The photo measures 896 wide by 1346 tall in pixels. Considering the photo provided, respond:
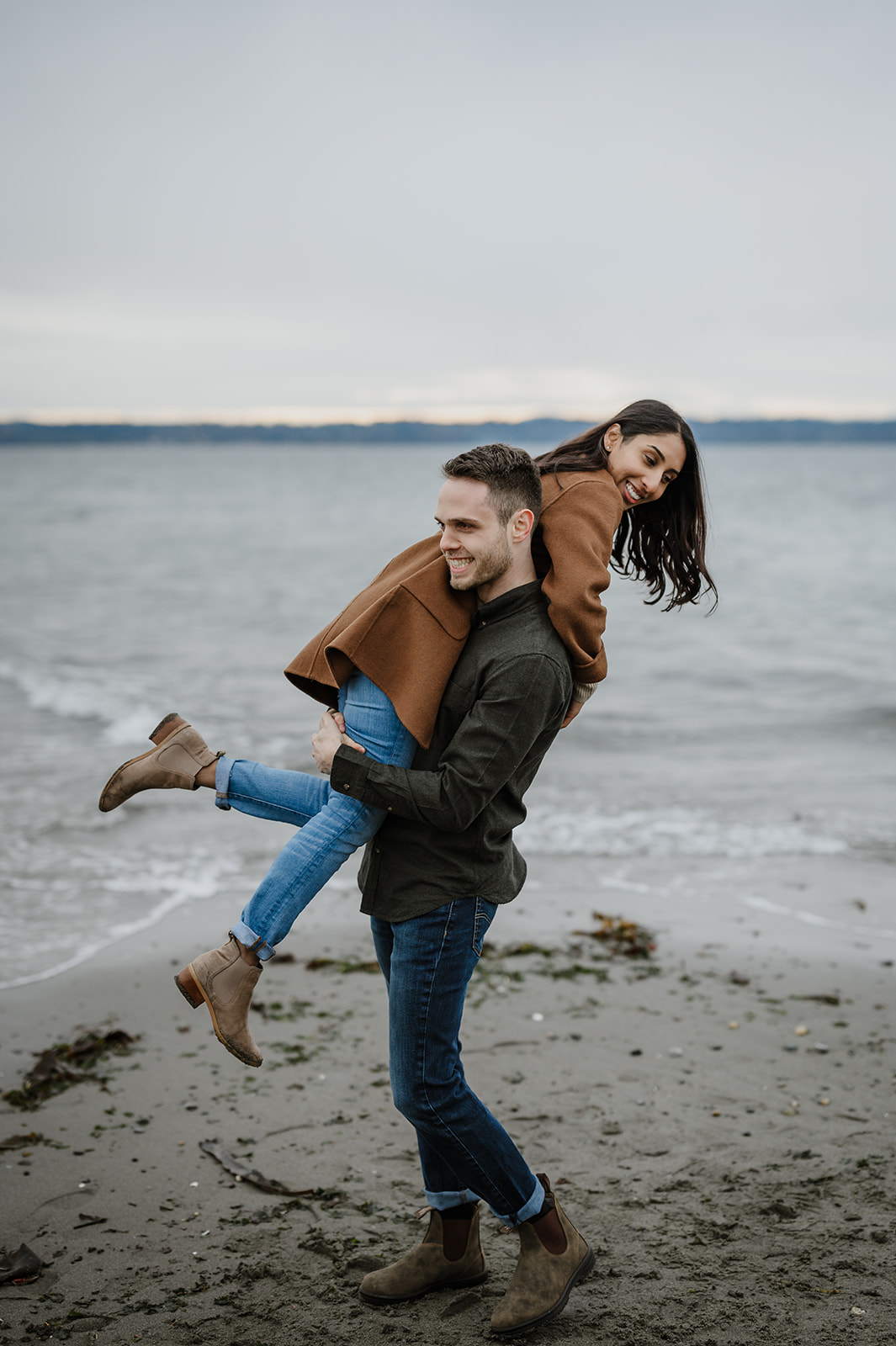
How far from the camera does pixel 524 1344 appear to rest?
304 centimetres

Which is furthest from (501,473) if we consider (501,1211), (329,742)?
(501,1211)

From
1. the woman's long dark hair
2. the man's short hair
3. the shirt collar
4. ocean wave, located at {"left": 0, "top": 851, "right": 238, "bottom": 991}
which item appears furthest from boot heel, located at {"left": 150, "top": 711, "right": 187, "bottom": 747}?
ocean wave, located at {"left": 0, "top": 851, "right": 238, "bottom": 991}

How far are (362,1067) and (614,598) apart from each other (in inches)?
839

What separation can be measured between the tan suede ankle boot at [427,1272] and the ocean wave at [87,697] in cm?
903

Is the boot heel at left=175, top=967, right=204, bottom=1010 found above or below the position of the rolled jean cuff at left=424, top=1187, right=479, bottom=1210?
above

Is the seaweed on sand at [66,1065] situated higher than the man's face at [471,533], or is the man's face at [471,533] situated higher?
the man's face at [471,533]

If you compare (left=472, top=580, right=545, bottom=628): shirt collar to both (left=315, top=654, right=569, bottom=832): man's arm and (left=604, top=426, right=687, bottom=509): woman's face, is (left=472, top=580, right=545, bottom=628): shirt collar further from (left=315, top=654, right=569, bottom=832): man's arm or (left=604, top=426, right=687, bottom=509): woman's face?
(left=604, top=426, right=687, bottom=509): woman's face

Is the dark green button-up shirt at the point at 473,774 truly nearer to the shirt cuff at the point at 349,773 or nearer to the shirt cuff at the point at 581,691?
the shirt cuff at the point at 349,773

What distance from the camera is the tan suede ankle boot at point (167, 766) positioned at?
3.15 m

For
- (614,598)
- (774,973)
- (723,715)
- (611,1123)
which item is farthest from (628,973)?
(614,598)

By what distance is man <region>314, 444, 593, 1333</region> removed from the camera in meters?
2.71

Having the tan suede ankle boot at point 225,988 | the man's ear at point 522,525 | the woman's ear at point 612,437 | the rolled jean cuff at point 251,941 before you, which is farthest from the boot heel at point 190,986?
the woman's ear at point 612,437

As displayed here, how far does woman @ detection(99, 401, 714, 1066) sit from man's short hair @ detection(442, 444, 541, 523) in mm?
107

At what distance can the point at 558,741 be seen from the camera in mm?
11797
